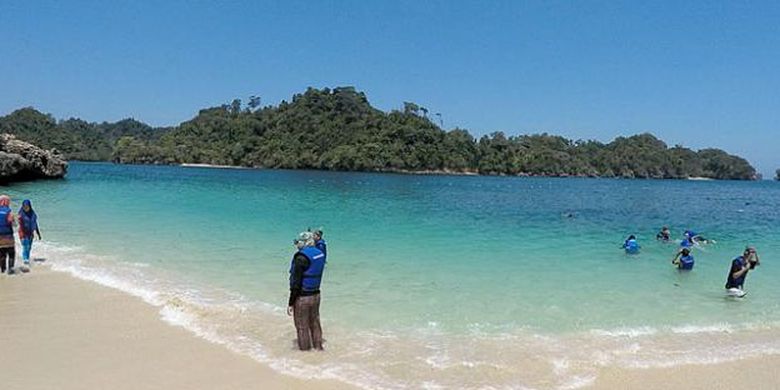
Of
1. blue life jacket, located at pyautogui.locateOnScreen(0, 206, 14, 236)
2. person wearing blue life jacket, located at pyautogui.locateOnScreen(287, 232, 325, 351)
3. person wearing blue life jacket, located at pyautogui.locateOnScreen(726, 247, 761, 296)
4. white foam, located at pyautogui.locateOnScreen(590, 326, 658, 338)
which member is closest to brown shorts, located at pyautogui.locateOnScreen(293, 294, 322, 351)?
person wearing blue life jacket, located at pyautogui.locateOnScreen(287, 232, 325, 351)

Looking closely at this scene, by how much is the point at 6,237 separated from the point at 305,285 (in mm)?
9029

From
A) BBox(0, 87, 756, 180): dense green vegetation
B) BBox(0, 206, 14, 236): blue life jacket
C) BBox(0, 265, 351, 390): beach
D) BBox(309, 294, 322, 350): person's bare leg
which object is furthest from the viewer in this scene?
BBox(0, 87, 756, 180): dense green vegetation

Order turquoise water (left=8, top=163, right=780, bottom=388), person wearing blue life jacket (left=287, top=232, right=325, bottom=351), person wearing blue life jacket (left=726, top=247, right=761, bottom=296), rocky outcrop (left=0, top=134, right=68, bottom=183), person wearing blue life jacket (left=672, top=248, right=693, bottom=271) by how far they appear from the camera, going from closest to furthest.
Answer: person wearing blue life jacket (left=287, top=232, right=325, bottom=351)
turquoise water (left=8, top=163, right=780, bottom=388)
person wearing blue life jacket (left=726, top=247, right=761, bottom=296)
person wearing blue life jacket (left=672, top=248, right=693, bottom=271)
rocky outcrop (left=0, top=134, right=68, bottom=183)

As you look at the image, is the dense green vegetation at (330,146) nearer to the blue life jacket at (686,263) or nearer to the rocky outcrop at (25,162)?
the rocky outcrop at (25,162)

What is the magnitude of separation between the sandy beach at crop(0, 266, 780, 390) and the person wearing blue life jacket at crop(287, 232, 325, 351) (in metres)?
0.88

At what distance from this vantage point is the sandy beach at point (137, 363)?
23.5 ft

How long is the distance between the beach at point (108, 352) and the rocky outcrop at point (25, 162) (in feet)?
160

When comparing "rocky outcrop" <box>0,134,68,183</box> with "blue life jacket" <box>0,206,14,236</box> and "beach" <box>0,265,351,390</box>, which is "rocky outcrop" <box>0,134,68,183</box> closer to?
"blue life jacket" <box>0,206,14,236</box>

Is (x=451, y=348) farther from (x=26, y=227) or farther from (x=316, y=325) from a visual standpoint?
(x=26, y=227)

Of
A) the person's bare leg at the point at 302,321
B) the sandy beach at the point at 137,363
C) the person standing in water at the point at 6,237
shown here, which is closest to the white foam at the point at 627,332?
the sandy beach at the point at 137,363

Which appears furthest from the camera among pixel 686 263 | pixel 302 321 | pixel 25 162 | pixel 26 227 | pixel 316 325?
pixel 25 162

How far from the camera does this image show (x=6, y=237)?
42.7ft

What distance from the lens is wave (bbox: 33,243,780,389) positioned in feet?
25.7

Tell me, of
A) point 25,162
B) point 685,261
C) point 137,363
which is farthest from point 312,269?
point 25,162
